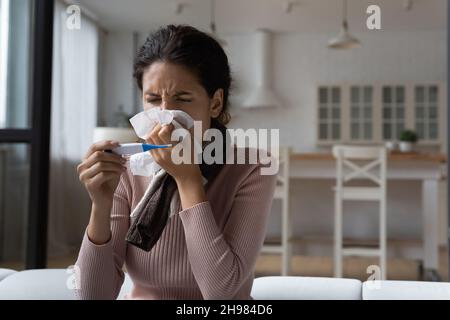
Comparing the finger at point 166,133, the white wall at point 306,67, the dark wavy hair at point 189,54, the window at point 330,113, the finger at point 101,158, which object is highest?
the white wall at point 306,67

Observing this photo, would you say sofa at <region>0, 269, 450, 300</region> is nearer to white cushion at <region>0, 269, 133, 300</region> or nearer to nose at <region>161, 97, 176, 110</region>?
white cushion at <region>0, 269, 133, 300</region>

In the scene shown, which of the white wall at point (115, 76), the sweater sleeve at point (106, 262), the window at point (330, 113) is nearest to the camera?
the sweater sleeve at point (106, 262)

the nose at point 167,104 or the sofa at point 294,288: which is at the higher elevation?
the nose at point 167,104

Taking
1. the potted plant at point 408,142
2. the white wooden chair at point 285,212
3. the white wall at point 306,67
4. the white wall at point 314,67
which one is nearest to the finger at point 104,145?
the white wooden chair at point 285,212

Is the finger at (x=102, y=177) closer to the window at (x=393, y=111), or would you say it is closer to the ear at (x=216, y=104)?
the ear at (x=216, y=104)

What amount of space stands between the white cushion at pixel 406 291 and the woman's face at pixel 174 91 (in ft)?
0.91

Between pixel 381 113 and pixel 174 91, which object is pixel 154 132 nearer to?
pixel 174 91

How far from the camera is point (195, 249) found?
0.56 metres

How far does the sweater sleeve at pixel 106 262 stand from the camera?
1.94 feet

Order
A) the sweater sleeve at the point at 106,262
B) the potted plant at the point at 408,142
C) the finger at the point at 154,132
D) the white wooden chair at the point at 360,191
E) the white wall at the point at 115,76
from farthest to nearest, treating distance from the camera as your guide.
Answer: the white wall at the point at 115,76 < the potted plant at the point at 408,142 < the white wooden chair at the point at 360,191 < the sweater sleeve at the point at 106,262 < the finger at the point at 154,132

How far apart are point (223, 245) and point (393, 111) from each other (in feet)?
15.1

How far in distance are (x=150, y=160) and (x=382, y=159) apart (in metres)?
2.38

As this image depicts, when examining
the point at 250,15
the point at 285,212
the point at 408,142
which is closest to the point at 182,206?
the point at 285,212
